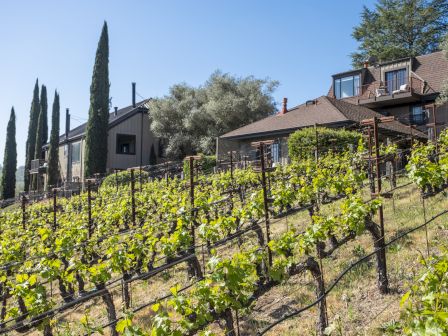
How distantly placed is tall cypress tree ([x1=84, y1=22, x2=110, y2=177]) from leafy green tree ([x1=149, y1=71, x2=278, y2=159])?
12.5ft

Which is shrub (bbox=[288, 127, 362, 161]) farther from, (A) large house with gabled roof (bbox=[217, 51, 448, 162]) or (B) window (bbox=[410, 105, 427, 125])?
(B) window (bbox=[410, 105, 427, 125])

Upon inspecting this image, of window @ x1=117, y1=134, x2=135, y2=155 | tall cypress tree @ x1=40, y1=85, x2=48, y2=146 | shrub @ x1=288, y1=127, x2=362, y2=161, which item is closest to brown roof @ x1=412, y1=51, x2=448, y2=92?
shrub @ x1=288, y1=127, x2=362, y2=161

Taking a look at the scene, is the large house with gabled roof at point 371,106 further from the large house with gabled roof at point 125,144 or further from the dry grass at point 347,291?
the dry grass at point 347,291

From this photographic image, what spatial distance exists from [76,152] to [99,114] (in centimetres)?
637

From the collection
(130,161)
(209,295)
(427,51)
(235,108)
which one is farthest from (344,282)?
(427,51)

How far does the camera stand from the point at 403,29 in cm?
3328

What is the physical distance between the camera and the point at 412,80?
2531 centimetres

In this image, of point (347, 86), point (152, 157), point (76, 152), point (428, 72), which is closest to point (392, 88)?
point (428, 72)

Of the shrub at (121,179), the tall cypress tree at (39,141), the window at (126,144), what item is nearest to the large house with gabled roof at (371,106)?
the shrub at (121,179)

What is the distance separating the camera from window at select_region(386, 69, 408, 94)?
2561 cm

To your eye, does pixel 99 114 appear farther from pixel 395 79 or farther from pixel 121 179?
pixel 395 79

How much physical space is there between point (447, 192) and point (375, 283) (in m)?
4.63

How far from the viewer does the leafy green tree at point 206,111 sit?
28.2 m

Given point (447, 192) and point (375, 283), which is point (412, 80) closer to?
point (447, 192)
